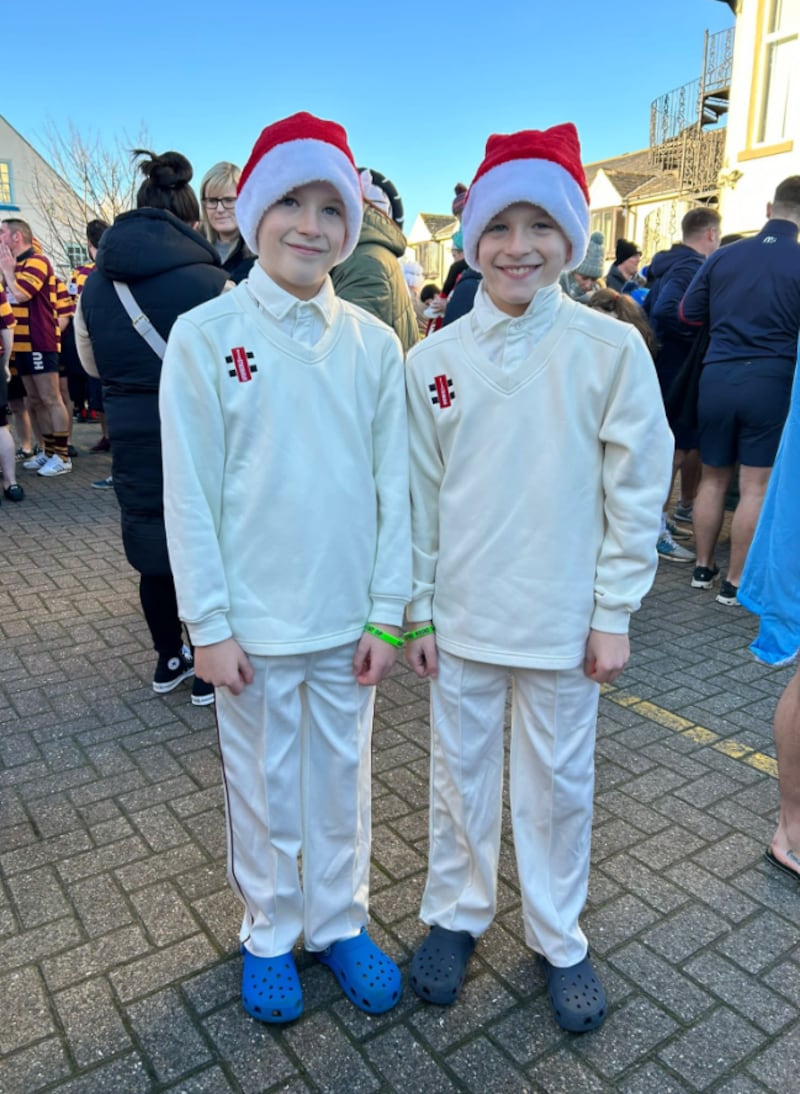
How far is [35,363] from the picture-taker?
777 centimetres

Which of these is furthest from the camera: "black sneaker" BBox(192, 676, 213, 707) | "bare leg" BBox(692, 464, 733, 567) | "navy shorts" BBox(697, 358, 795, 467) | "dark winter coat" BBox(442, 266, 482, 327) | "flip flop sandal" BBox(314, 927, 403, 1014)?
"bare leg" BBox(692, 464, 733, 567)

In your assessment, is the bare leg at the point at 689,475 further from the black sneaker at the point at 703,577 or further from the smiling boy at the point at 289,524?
the smiling boy at the point at 289,524

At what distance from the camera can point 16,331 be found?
7633 mm

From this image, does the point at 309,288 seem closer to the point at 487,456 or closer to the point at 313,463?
the point at 313,463

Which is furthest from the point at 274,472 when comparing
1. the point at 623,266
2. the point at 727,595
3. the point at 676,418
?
the point at 623,266

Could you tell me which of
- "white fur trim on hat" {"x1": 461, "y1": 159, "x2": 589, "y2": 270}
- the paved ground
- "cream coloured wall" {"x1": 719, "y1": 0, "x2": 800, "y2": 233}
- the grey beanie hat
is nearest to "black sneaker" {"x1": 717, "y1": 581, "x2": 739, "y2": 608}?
the paved ground

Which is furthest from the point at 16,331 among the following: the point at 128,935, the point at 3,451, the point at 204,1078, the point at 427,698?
the point at 204,1078

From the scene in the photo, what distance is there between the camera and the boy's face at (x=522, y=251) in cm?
184

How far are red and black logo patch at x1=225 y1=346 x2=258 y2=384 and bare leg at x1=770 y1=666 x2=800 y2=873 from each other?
1864 millimetres

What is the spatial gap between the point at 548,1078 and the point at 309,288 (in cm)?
191

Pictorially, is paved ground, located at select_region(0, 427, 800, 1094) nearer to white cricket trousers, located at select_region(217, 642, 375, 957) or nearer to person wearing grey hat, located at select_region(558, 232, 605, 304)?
white cricket trousers, located at select_region(217, 642, 375, 957)

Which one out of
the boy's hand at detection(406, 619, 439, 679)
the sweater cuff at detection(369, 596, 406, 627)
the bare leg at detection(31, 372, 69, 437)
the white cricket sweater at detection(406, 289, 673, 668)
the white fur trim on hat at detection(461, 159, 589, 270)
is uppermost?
the white fur trim on hat at detection(461, 159, 589, 270)

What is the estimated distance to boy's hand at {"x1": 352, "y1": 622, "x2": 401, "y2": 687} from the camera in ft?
6.50

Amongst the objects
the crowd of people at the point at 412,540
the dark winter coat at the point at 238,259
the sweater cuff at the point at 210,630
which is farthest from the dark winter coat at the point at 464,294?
the sweater cuff at the point at 210,630
